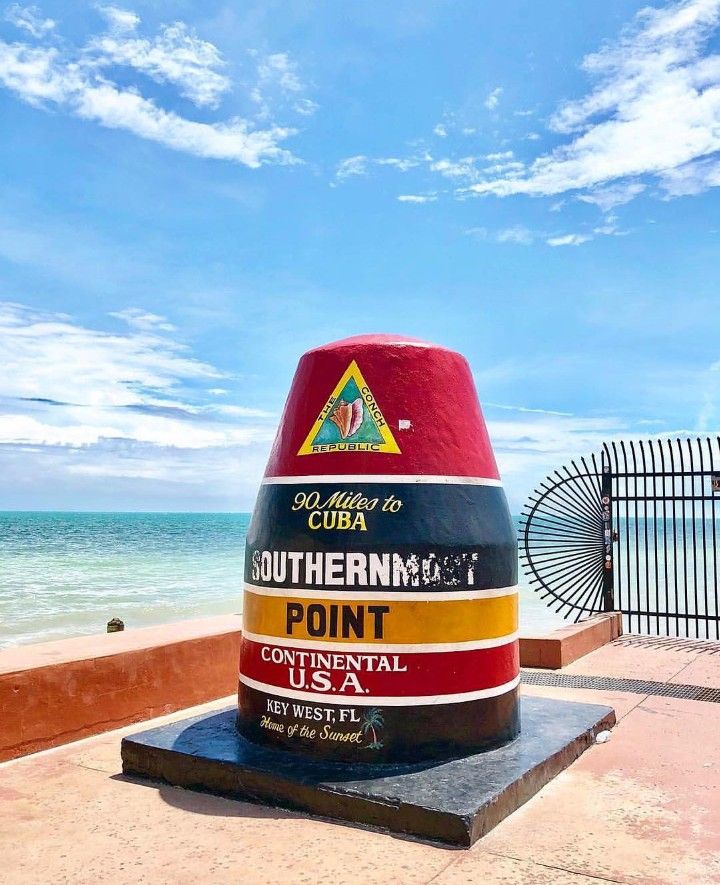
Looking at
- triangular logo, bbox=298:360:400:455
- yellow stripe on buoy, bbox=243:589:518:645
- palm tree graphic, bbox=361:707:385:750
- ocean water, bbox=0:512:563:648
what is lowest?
ocean water, bbox=0:512:563:648

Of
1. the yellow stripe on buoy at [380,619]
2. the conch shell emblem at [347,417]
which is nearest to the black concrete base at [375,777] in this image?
the yellow stripe on buoy at [380,619]

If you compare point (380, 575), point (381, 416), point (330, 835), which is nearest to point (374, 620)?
point (380, 575)

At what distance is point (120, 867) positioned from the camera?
147 inches

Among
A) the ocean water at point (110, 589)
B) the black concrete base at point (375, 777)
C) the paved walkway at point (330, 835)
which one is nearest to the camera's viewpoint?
the paved walkway at point (330, 835)

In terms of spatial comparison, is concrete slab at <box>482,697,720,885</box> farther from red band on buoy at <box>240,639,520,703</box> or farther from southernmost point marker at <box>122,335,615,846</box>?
red band on buoy at <box>240,639,520,703</box>

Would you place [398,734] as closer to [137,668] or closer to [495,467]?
[495,467]

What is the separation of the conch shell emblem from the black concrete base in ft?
6.64

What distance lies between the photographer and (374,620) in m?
4.70

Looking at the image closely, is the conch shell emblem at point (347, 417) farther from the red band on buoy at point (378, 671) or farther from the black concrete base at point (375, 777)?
the black concrete base at point (375, 777)

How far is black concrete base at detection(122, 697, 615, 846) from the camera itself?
13.4ft

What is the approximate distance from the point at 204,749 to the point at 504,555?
2.25m

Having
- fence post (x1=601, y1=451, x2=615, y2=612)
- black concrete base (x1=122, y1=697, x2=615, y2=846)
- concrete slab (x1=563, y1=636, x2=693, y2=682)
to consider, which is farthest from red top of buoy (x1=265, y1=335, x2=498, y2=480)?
fence post (x1=601, y1=451, x2=615, y2=612)

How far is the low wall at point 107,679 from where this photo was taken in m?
5.38

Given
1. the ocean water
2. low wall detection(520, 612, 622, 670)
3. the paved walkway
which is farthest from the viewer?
the ocean water
